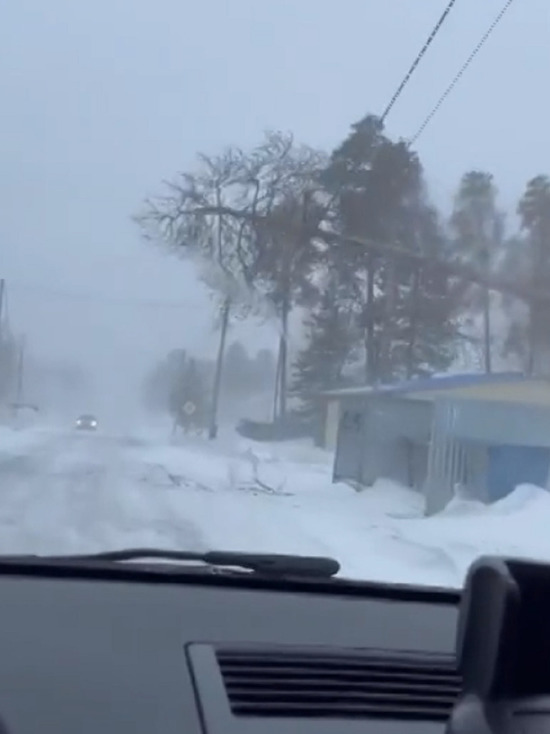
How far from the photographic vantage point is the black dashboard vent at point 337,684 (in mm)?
2969

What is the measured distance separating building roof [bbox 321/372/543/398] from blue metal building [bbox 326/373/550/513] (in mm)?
11

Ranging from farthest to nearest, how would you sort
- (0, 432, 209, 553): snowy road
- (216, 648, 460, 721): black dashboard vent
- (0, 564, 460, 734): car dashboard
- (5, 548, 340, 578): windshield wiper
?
(0, 432, 209, 553): snowy road → (5, 548, 340, 578): windshield wiper → (216, 648, 460, 721): black dashboard vent → (0, 564, 460, 734): car dashboard

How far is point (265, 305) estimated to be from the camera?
12.1m

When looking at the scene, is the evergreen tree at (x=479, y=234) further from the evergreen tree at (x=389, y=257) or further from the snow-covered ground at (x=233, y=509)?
the snow-covered ground at (x=233, y=509)

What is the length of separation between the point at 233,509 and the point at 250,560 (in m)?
4.25

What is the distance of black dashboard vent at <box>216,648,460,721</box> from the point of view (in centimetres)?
297

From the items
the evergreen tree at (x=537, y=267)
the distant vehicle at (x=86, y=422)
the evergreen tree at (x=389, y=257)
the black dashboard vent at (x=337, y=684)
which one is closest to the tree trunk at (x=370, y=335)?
the evergreen tree at (x=389, y=257)

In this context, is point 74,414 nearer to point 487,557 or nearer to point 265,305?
point 265,305

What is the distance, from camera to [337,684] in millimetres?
3078

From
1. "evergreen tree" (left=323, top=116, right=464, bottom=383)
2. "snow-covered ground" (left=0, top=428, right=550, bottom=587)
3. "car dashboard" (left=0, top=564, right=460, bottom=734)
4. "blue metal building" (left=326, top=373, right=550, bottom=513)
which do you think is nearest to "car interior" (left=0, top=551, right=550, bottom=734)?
"car dashboard" (left=0, top=564, right=460, bottom=734)

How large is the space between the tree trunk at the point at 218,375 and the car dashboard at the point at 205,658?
8.38m

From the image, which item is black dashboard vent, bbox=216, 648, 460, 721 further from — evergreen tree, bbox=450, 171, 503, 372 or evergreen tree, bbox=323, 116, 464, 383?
evergreen tree, bbox=450, 171, 503, 372

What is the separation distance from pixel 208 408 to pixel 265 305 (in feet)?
3.29

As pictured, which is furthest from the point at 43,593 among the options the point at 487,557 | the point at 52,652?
the point at 487,557
